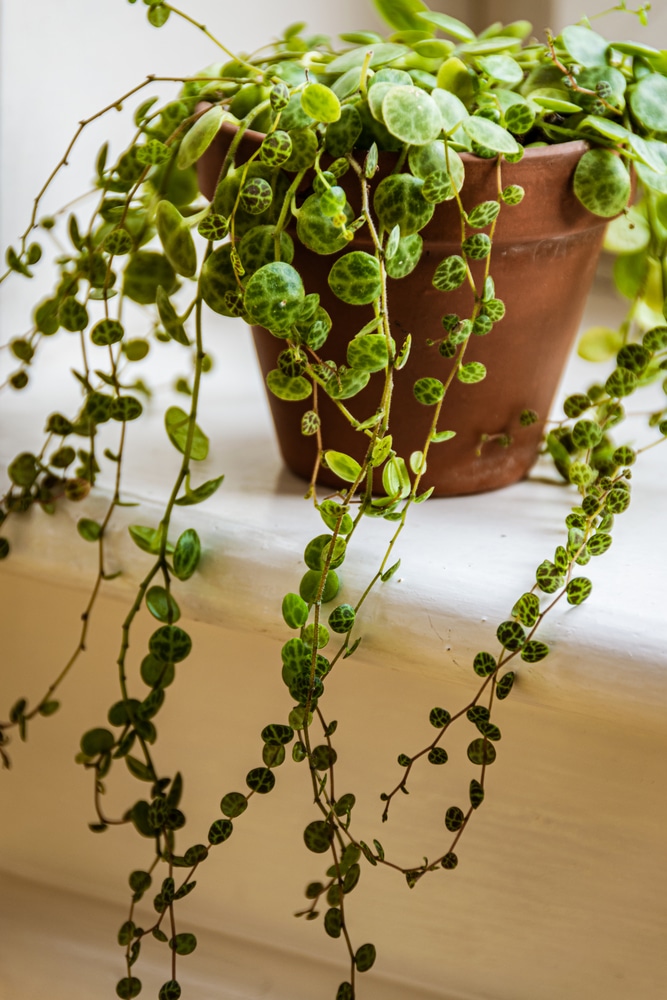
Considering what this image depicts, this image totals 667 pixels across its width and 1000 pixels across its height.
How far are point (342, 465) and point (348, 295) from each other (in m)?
0.10

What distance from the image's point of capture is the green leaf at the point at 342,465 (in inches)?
21.7

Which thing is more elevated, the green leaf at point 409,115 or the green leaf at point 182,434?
the green leaf at point 409,115

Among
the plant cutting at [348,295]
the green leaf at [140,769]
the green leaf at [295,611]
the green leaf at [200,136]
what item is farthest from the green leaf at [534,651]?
the green leaf at [200,136]

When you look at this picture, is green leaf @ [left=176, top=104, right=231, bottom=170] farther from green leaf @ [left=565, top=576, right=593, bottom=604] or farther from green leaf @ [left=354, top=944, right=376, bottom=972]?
green leaf @ [left=354, top=944, right=376, bottom=972]

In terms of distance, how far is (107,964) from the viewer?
69 centimetres


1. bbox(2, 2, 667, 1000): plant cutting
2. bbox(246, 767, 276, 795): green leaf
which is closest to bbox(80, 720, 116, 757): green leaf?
bbox(2, 2, 667, 1000): plant cutting

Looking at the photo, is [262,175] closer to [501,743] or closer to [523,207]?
[523,207]

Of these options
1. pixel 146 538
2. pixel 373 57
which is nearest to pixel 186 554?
pixel 146 538

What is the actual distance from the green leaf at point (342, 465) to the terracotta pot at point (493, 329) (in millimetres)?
108

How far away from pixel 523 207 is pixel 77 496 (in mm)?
371

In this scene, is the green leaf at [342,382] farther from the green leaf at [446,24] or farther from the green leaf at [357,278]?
the green leaf at [446,24]

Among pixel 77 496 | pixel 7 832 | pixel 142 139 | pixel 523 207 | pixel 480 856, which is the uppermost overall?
pixel 523 207

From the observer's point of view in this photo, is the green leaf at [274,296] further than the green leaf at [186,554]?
No

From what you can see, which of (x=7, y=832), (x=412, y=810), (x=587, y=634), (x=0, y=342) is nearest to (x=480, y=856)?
(x=412, y=810)
